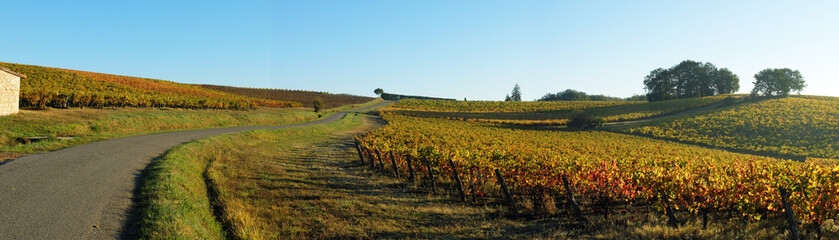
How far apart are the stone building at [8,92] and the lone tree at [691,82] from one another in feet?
394

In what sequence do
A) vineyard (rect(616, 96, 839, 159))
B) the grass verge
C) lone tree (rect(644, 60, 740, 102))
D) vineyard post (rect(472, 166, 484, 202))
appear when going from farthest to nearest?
1. lone tree (rect(644, 60, 740, 102))
2. vineyard (rect(616, 96, 839, 159))
3. the grass verge
4. vineyard post (rect(472, 166, 484, 202))

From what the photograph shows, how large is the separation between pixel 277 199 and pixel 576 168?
31.7 feet

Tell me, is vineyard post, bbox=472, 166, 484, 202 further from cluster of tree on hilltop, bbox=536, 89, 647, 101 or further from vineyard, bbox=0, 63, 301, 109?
cluster of tree on hilltop, bbox=536, 89, 647, 101

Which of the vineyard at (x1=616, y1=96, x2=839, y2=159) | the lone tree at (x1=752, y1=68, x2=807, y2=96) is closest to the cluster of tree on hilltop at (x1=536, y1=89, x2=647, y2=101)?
the lone tree at (x1=752, y1=68, x2=807, y2=96)

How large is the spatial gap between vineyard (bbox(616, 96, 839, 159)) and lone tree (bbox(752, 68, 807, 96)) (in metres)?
11.8

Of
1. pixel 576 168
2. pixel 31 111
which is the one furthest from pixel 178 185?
pixel 31 111

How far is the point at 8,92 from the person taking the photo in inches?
1014

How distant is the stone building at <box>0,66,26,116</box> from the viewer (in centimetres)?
2508

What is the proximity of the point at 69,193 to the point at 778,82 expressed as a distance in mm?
114396

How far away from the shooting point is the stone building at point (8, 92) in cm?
2508

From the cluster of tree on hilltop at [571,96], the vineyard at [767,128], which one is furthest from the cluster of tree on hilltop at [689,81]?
the cluster of tree on hilltop at [571,96]

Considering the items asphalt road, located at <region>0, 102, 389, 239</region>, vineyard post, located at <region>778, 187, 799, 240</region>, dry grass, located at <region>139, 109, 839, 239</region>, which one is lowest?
dry grass, located at <region>139, 109, 839, 239</region>

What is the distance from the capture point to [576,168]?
37.5 ft

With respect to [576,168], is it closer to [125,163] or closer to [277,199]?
[277,199]
